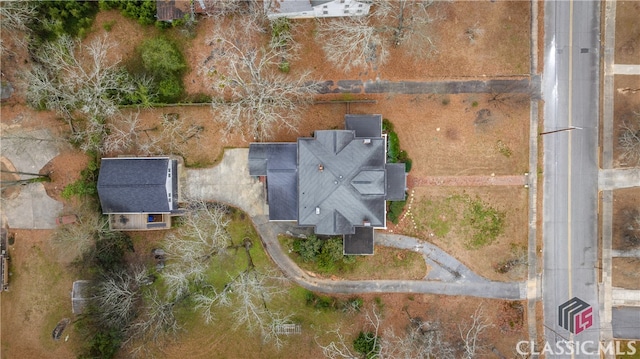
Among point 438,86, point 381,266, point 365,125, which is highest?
point 438,86

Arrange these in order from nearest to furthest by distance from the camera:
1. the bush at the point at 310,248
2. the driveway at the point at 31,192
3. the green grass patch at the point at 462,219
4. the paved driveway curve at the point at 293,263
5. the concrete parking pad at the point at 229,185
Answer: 1. the bush at the point at 310,248
2. the green grass patch at the point at 462,219
3. the paved driveway curve at the point at 293,263
4. the concrete parking pad at the point at 229,185
5. the driveway at the point at 31,192

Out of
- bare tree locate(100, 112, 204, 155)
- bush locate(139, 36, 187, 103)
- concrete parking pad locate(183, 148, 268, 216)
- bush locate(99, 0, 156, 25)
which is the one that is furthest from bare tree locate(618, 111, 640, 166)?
bush locate(99, 0, 156, 25)

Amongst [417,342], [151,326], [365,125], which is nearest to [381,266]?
[417,342]

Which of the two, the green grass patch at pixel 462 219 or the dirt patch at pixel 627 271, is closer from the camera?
the dirt patch at pixel 627 271

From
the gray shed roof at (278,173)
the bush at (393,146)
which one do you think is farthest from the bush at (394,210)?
the gray shed roof at (278,173)

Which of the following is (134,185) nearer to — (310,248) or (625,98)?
(310,248)

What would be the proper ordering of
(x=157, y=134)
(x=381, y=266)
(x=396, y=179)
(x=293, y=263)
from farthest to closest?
1. (x=293, y=263)
2. (x=157, y=134)
3. (x=381, y=266)
4. (x=396, y=179)

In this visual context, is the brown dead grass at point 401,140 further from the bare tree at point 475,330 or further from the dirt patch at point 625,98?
the dirt patch at point 625,98
